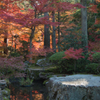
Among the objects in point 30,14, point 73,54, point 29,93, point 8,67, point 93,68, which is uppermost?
point 30,14

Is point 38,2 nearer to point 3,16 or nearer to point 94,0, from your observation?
point 3,16

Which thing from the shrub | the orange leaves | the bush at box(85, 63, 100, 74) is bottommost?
the bush at box(85, 63, 100, 74)

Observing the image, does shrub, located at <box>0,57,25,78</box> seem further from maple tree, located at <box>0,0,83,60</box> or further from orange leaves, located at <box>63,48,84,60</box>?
maple tree, located at <box>0,0,83,60</box>

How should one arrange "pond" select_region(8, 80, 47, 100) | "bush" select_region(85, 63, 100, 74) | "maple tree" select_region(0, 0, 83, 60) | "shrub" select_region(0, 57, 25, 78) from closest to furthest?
"shrub" select_region(0, 57, 25, 78) → "pond" select_region(8, 80, 47, 100) → "bush" select_region(85, 63, 100, 74) → "maple tree" select_region(0, 0, 83, 60)

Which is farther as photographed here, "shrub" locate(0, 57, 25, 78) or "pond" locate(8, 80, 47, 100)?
"pond" locate(8, 80, 47, 100)

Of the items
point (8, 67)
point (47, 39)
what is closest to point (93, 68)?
point (8, 67)

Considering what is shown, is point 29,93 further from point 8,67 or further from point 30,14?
point 30,14

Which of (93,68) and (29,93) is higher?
(93,68)

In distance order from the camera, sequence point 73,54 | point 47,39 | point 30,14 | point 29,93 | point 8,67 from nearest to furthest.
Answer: point 8,67 → point 29,93 → point 73,54 → point 30,14 → point 47,39

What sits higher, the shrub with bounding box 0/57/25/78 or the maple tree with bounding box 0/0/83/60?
the maple tree with bounding box 0/0/83/60

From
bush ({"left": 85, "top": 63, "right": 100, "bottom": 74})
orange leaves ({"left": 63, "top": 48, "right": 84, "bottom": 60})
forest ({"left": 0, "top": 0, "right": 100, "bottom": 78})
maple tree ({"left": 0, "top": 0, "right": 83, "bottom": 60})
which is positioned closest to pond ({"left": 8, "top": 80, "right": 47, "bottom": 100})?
forest ({"left": 0, "top": 0, "right": 100, "bottom": 78})

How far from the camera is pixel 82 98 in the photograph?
Result: 173 inches

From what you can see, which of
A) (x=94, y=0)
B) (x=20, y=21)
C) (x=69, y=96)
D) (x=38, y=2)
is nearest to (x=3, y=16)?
(x=20, y=21)

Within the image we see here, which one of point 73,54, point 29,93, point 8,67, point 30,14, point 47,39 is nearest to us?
point 8,67
